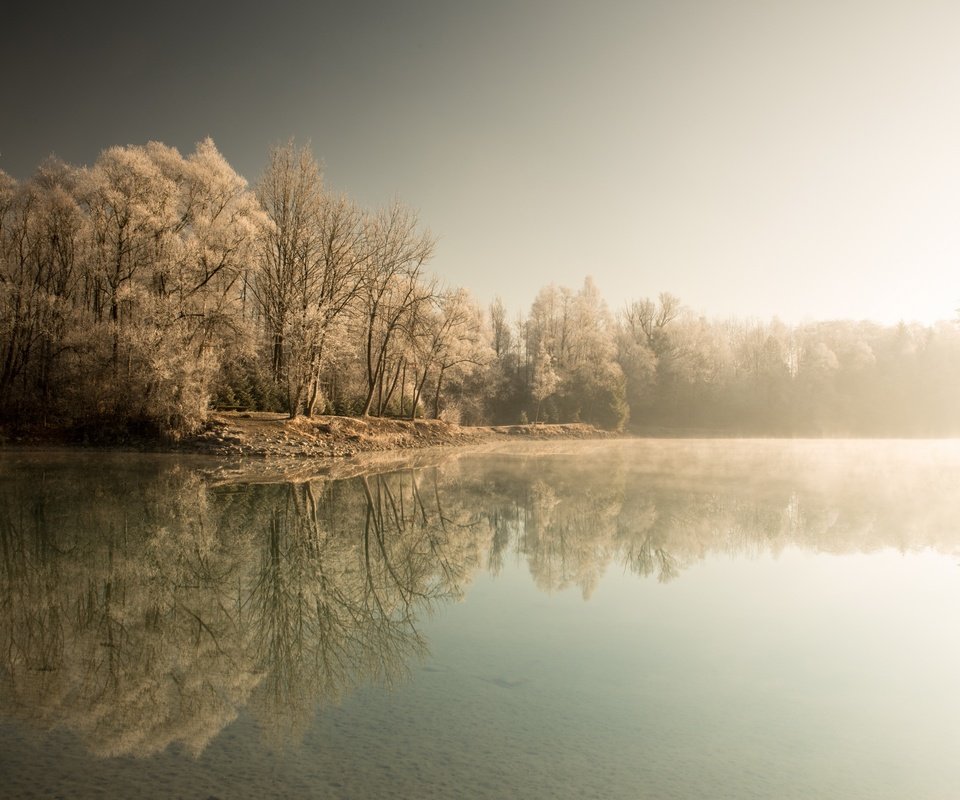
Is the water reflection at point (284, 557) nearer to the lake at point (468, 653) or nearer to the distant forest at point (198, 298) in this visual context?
the lake at point (468, 653)

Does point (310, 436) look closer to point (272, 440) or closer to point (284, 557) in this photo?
point (272, 440)

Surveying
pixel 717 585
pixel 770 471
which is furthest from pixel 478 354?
pixel 717 585

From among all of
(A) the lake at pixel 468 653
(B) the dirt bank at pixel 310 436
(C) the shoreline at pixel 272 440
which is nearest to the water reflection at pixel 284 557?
(A) the lake at pixel 468 653

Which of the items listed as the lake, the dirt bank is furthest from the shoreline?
the lake

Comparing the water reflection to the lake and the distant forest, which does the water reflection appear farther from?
the distant forest

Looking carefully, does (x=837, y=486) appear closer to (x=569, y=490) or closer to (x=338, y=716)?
(x=569, y=490)

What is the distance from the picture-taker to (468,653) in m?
6.02

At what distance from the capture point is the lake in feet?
12.9

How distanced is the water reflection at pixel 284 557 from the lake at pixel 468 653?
0.14ft

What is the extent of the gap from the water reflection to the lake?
4 centimetres

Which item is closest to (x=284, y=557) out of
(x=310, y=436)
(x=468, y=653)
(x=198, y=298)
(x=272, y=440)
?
(x=468, y=653)

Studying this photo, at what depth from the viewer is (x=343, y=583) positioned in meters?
8.12

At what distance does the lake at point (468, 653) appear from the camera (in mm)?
3930

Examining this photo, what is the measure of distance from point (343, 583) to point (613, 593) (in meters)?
3.60
